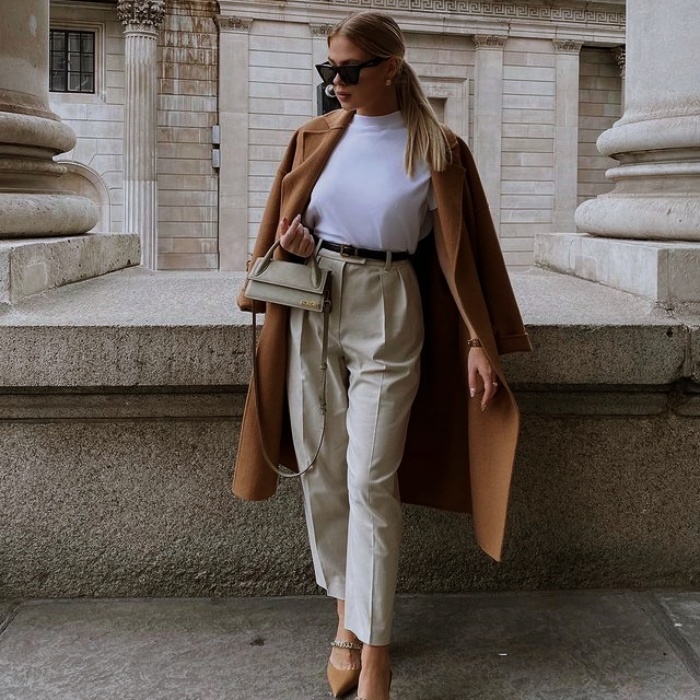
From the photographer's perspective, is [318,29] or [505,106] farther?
[505,106]

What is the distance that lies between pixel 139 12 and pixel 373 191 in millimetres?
16140

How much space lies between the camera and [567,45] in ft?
64.0

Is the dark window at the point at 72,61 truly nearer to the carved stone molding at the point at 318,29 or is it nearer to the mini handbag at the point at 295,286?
the carved stone molding at the point at 318,29

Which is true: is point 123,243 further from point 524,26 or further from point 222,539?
point 524,26

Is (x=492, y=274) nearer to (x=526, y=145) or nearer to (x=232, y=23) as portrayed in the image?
(x=232, y=23)

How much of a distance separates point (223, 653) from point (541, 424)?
4.32 ft

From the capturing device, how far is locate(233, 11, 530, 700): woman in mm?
2428

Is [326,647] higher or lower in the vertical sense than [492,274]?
lower

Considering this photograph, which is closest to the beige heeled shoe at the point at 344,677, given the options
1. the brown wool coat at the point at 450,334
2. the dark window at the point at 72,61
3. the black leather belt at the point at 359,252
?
the brown wool coat at the point at 450,334

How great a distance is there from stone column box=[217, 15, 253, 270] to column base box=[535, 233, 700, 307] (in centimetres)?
1406

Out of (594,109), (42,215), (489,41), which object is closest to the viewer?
(42,215)

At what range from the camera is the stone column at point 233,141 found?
17.9m

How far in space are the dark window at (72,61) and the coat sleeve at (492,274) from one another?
16.4m

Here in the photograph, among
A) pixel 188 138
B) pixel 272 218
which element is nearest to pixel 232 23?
pixel 188 138
